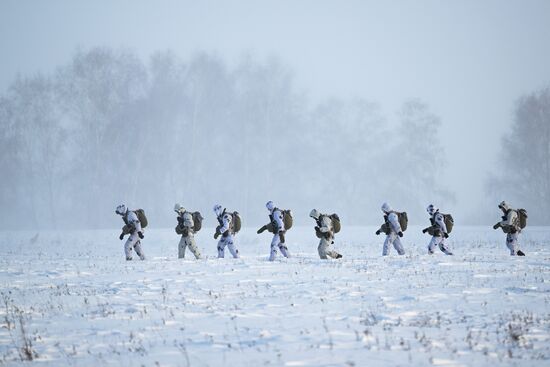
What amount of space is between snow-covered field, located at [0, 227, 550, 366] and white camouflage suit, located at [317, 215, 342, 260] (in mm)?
1562

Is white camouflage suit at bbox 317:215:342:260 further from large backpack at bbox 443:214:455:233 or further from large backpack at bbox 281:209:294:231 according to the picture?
large backpack at bbox 443:214:455:233

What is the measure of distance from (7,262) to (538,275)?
51.1 feet

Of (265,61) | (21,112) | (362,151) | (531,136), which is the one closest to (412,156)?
(362,151)

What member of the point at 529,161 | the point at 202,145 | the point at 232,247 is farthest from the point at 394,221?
the point at 202,145

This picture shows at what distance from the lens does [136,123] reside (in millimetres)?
41938

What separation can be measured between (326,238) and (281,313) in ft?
29.1

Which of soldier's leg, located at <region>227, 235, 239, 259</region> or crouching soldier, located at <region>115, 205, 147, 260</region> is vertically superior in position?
crouching soldier, located at <region>115, 205, 147, 260</region>

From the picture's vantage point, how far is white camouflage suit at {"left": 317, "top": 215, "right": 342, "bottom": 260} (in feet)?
57.2

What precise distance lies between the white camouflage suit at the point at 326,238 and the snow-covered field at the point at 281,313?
61.5 inches

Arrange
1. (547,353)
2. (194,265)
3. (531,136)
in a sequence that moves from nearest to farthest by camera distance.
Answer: (547,353) → (194,265) → (531,136)

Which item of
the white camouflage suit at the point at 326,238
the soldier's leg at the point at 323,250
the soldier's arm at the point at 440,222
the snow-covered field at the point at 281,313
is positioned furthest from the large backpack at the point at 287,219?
the soldier's arm at the point at 440,222

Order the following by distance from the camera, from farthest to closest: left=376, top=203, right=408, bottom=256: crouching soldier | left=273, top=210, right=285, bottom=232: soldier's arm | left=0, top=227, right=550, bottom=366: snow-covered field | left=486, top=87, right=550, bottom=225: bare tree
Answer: left=486, top=87, right=550, bottom=225: bare tree < left=376, top=203, right=408, bottom=256: crouching soldier < left=273, top=210, right=285, bottom=232: soldier's arm < left=0, top=227, right=550, bottom=366: snow-covered field

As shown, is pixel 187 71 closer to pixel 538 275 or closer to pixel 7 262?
pixel 7 262

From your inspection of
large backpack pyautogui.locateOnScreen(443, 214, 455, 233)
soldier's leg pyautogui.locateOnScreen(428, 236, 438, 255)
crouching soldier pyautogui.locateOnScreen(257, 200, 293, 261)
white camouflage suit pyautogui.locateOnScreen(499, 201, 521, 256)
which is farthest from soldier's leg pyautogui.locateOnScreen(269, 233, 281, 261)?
white camouflage suit pyautogui.locateOnScreen(499, 201, 521, 256)
